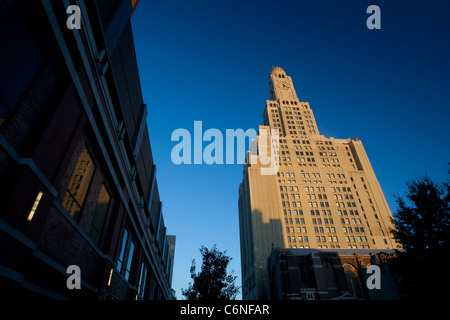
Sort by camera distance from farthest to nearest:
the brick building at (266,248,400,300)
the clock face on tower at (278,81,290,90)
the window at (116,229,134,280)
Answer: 1. the clock face on tower at (278,81,290,90)
2. the brick building at (266,248,400,300)
3. the window at (116,229,134,280)

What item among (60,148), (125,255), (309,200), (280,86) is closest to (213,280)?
(125,255)

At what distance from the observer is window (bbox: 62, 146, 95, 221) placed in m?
9.22

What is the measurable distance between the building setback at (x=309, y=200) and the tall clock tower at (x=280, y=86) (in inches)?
755

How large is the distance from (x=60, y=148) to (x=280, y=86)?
373 ft

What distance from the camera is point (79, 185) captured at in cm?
987

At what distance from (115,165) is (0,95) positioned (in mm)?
7624

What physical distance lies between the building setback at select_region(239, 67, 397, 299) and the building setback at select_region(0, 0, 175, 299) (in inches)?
1862

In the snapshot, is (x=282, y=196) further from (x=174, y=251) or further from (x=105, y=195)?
(x=174, y=251)

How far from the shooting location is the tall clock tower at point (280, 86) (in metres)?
106

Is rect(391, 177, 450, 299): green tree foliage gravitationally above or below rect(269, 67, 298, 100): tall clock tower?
below

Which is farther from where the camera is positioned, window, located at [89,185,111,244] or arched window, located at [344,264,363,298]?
arched window, located at [344,264,363,298]

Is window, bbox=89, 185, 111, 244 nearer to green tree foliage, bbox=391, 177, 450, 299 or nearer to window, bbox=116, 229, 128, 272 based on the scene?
window, bbox=116, 229, 128, 272

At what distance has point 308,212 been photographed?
217ft

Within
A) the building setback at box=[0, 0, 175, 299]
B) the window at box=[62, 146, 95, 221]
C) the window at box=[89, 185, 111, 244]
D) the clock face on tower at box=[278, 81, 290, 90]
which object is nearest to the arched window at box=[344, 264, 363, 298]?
the building setback at box=[0, 0, 175, 299]
